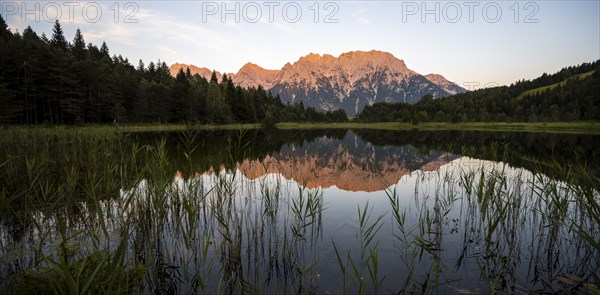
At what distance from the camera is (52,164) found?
46.9 ft

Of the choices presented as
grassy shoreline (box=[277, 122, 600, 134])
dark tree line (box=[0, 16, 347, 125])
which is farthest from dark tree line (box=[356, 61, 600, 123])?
dark tree line (box=[0, 16, 347, 125])

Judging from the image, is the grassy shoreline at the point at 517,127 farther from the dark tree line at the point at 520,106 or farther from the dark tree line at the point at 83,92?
the dark tree line at the point at 83,92

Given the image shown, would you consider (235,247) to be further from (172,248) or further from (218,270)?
(172,248)

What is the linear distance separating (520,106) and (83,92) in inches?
6793

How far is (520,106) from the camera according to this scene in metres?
138

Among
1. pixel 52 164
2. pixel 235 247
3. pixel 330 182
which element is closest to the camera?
pixel 235 247

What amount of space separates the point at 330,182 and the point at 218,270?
10874 mm

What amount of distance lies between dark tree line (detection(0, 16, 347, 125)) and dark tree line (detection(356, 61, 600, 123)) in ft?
284

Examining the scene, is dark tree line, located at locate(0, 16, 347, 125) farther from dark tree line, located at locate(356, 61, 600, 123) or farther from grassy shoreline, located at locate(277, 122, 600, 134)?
dark tree line, located at locate(356, 61, 600, 123)

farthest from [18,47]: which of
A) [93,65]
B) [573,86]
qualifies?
A: [573,86]

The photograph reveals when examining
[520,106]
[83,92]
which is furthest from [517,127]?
[83,92]

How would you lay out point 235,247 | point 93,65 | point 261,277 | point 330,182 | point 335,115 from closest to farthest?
point 261,277 < point 235,247 < point 330,182 < point 93,65 < point 335,115

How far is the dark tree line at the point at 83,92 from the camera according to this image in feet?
174

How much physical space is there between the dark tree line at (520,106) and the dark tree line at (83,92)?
86.6 metres
